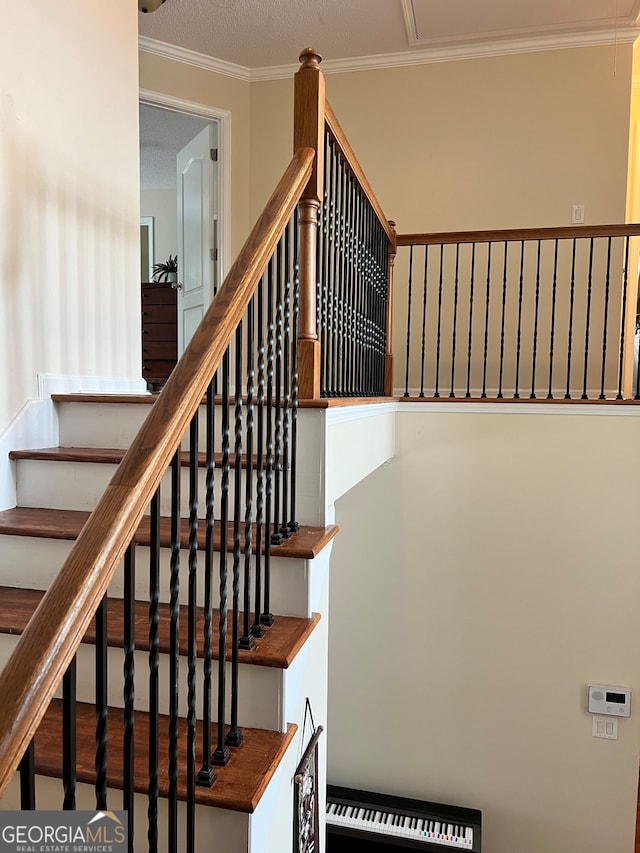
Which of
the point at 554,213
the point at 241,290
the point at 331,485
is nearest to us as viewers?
the point at 241,290

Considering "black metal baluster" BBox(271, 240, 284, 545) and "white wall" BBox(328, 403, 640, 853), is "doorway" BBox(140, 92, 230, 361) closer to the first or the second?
"white wall" BBox(328, 403, 640, 853)

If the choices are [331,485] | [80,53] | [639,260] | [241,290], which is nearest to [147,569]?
[331,485]

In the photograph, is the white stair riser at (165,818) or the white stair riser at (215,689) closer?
the white stair riser at (165,818)

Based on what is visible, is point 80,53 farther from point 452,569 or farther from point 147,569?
point 452,569

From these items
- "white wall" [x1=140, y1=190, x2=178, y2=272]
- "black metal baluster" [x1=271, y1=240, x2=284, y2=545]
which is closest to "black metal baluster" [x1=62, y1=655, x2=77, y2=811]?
"black metal baluster" [x1=271, y1=240, x2=284, y2=545]

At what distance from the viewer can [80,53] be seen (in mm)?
2580

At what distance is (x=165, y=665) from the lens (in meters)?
1.55

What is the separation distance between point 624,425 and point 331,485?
83.2 inches

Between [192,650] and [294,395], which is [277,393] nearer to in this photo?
[294,395]

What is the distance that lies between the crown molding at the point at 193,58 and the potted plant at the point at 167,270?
2.01 m

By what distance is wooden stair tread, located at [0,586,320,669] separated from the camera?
1457mm

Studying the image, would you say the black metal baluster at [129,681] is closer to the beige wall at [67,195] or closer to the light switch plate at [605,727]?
the beige wall at [67,195]

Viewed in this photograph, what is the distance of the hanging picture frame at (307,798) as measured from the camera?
166 cm

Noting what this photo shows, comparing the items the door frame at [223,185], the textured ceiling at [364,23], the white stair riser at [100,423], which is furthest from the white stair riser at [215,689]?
the textured ceiling at [364,23]
